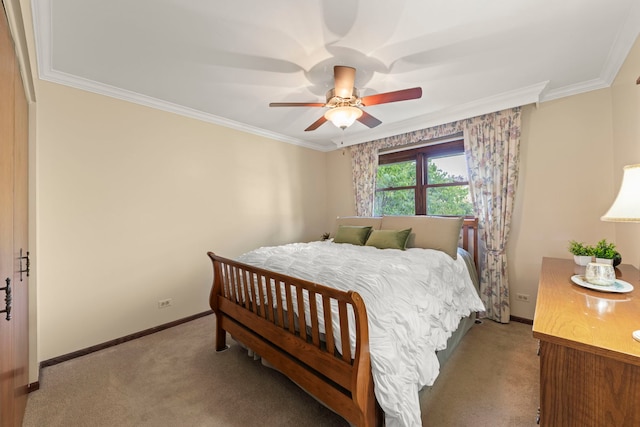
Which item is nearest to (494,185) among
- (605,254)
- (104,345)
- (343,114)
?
(605,254)

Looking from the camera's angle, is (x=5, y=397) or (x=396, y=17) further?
(x=396, y=17)

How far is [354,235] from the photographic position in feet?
11.0

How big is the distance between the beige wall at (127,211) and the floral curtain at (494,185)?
2.91 m

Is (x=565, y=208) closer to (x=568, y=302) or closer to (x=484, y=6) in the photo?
(x=568, y=302)

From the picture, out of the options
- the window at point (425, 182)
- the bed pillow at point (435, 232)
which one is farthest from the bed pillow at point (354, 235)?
the window at point (425, 182)

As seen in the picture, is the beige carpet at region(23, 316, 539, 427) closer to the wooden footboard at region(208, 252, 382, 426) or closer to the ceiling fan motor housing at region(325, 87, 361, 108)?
the wooden footboard at region(208, 252, 382, 426)

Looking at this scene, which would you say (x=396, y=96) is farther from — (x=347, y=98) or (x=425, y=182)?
(x=425, y=182)

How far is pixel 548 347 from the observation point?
3.21 ft

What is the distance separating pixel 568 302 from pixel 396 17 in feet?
6.19

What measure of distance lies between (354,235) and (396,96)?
5.93ft

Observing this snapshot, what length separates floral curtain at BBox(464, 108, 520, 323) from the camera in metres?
2.88

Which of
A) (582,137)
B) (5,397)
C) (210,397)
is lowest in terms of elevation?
(210,397)

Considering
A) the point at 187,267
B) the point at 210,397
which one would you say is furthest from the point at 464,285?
the point at 187,267

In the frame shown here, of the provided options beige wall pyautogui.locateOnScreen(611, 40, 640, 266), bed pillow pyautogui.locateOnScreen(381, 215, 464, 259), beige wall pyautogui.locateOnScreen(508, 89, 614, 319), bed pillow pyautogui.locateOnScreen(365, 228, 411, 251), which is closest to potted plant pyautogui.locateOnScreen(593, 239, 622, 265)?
beige wall pyautogui.locateOnScreen(611, 40, 640, 266)
